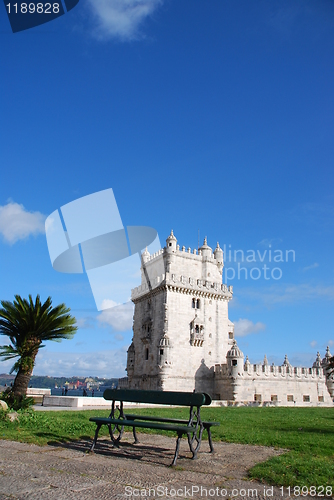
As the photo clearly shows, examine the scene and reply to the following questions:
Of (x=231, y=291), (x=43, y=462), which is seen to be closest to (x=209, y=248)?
(x=231, y=291)

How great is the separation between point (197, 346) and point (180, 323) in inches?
112

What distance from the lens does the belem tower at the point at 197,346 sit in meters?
37.2

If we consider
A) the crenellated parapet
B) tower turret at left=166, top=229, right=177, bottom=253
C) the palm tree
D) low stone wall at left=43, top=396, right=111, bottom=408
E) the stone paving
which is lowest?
the stone paving

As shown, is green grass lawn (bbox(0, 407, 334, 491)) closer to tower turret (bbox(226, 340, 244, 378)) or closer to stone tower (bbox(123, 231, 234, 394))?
tower turret (bbox(226, 340, 244, 378))

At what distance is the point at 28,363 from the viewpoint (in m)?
15.7

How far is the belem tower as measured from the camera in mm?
37188

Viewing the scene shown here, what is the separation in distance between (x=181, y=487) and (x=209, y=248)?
129 ft

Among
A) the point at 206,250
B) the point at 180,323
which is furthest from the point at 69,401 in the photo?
the point at 206,250

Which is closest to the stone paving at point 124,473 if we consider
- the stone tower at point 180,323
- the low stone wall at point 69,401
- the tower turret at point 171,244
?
the low stone wall at point 69,401

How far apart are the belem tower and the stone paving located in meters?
28.1

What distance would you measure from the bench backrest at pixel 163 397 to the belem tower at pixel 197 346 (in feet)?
90.3

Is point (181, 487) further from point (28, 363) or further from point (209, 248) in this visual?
point (209, 248)

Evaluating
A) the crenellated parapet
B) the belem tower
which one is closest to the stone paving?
the belem tower

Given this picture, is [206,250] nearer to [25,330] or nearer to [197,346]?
[197,346]
